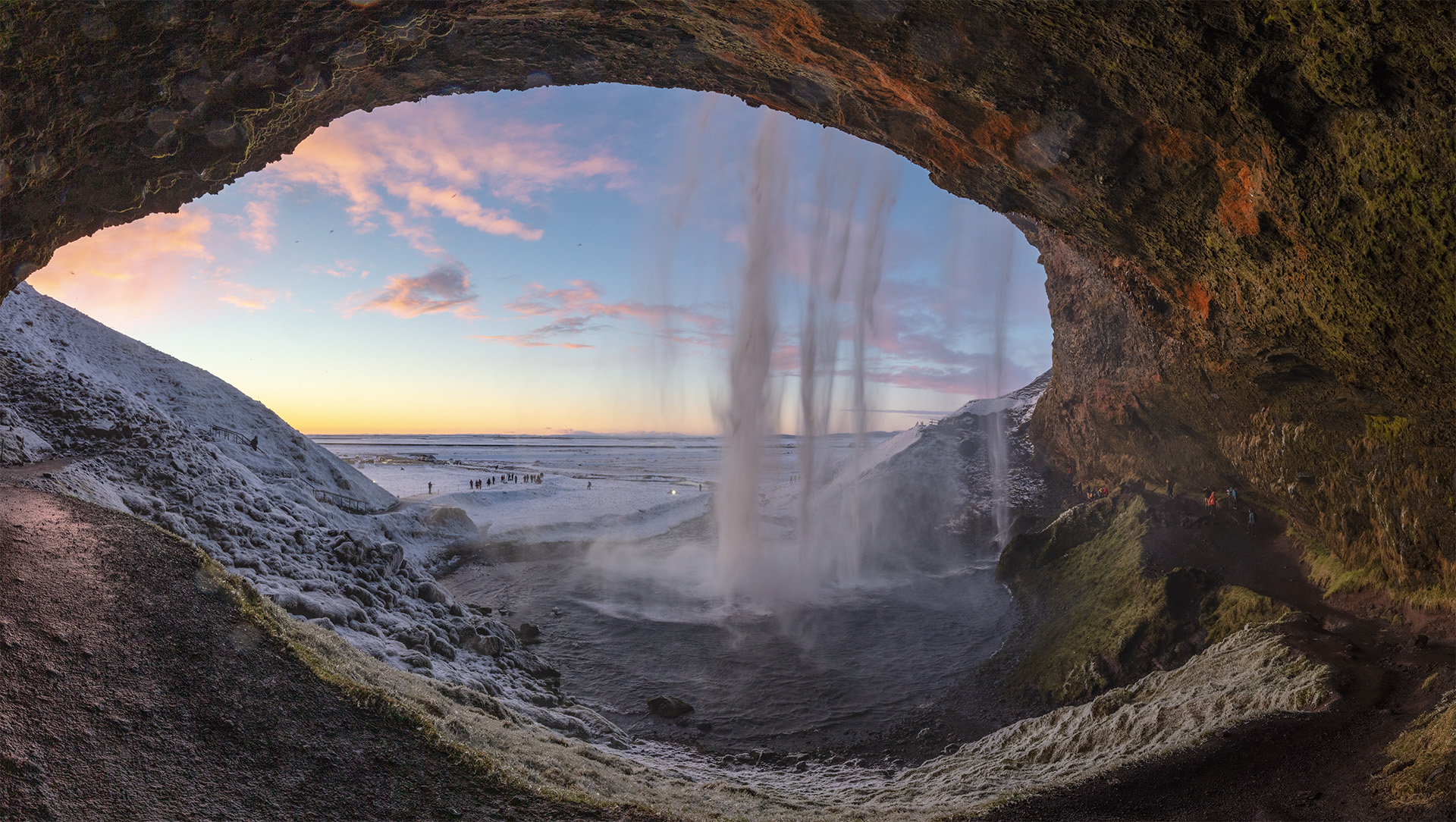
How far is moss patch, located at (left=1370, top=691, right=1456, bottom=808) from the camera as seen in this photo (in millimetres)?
5508

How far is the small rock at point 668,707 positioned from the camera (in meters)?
12.8

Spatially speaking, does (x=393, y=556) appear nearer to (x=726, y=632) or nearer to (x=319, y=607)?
(x=319, y=607)

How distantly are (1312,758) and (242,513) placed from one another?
2062cm

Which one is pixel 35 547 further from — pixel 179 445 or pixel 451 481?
pixel 451 481

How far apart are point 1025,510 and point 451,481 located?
5183 centimetres

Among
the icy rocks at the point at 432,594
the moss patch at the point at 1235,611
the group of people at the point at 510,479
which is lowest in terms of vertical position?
the group of people at the point at 510,479

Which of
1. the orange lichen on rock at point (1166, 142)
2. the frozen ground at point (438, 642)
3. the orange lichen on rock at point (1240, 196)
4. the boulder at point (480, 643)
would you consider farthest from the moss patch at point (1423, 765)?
the boulder at point (480, 643)

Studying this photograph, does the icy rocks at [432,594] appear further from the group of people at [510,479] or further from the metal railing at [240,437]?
the group of people at [510,479]

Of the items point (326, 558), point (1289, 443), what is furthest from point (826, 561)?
point (326, 558)

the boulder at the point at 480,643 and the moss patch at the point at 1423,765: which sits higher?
the moss patch at the point at 1423,765

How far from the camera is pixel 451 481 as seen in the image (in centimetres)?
5853

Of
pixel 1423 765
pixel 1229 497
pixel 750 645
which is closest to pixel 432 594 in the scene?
pixel 750 645

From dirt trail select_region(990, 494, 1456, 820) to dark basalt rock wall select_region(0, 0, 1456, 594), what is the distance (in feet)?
6.34

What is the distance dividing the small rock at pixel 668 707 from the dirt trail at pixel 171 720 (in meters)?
6.83
